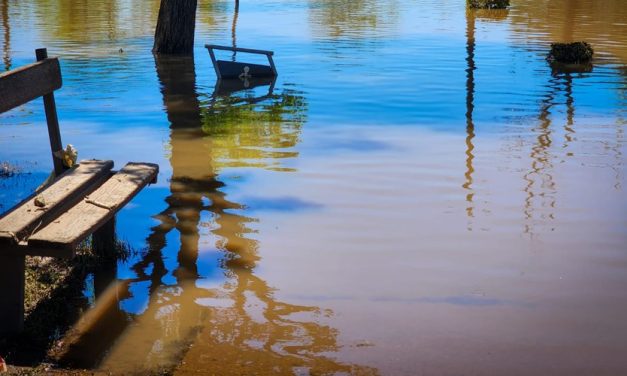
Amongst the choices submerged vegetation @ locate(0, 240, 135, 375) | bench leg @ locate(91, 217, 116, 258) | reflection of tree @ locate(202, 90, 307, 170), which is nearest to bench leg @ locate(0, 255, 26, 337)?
submerged vegetation @ locate(0, 240, 135, 375)

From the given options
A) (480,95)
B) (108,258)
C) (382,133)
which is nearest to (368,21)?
(480,95)

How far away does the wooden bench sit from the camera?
18.0ft

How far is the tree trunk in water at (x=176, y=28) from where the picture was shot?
72.5ft

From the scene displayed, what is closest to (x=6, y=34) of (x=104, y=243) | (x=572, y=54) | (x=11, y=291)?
(x=572, y=54)

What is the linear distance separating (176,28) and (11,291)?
17.5 metres

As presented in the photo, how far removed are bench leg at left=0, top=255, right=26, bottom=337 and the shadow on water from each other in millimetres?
416

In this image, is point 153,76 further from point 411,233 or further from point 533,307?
point 533,307

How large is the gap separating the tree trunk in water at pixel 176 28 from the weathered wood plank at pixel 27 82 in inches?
581

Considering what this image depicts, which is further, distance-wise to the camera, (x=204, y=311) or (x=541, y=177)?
(x=541, y=177)

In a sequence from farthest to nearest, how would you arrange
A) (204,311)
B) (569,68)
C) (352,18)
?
(352,18) → (569,68) → (204,311)

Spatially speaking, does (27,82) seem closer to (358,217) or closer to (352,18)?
(358,217)

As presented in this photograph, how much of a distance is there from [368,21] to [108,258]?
88.7ft

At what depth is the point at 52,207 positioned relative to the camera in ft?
20.0

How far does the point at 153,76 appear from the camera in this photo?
1903cm
